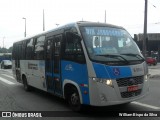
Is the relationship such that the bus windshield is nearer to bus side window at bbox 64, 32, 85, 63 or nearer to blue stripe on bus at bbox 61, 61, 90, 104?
bus side window at bbox 64, 32, 85, 63

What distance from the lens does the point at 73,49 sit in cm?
823

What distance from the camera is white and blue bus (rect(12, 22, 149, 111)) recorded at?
723cm

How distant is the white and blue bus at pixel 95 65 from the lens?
7234mm

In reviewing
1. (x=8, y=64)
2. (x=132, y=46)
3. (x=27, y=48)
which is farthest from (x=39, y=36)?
(x=8, y=64)

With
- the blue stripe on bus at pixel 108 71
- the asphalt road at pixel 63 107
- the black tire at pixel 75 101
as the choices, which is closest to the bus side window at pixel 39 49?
the asphalt road at pixel 63 107

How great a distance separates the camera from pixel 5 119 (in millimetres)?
7680

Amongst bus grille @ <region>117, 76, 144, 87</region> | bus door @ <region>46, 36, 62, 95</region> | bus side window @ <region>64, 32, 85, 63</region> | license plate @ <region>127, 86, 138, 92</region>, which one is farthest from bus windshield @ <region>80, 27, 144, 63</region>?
bus door @ <region>46, 36, 62, 95</region>

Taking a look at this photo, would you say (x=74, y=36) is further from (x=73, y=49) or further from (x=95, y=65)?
(x=95, y=65)

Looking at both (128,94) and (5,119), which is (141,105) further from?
(5,119)

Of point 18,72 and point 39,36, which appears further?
point 18,72

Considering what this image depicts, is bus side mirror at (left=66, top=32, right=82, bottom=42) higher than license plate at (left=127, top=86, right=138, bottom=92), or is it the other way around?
bus side mirror at (left=66, top=32, right=82, bottom=42)

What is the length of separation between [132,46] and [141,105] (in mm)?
2038

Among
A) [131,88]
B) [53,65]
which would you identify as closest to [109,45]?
[131,88]

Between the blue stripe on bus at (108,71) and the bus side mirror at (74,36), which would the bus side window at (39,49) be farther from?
the blue stripe on bus at (108,71)
